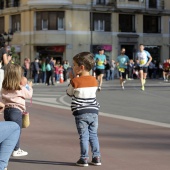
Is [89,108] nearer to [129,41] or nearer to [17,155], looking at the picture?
[17,155]

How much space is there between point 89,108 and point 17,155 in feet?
5.15

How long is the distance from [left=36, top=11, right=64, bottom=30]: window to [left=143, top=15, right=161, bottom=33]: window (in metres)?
9.56

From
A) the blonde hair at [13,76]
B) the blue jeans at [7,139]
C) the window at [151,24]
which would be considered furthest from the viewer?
the window at [151,24]

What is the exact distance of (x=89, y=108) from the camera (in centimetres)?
680

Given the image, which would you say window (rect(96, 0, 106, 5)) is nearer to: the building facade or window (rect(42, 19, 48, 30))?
the building facade

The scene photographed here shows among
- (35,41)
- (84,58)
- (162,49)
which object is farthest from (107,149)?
(162,49)

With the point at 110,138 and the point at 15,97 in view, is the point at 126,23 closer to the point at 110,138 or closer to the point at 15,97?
the point at 110,138

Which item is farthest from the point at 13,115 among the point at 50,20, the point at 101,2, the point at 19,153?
the point at 101,2

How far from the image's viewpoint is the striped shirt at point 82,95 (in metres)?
6.79

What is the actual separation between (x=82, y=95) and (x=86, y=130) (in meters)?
0.48

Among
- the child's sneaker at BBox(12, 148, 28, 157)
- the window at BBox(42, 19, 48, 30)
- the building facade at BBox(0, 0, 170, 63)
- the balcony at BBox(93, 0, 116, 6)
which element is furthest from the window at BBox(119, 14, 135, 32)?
the child's sneaker at BBox(12, 148, 28, 157)

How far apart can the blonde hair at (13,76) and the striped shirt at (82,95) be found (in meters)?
0.72

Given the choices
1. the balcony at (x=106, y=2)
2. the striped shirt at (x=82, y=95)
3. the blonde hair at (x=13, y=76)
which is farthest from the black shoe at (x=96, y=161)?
the balcony at (x=106, y=2)

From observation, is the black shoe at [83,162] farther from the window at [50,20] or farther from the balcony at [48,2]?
the window at [50,20]
